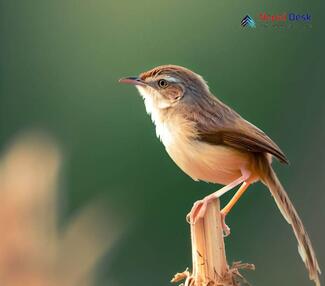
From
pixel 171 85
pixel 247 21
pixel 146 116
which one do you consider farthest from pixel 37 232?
pixel 247 21

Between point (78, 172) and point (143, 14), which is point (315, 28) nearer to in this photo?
point (143, 14)

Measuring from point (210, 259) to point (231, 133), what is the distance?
50 centimetres

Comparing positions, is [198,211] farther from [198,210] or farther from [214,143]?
[214,143]

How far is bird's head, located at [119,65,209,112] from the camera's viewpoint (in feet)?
7.04

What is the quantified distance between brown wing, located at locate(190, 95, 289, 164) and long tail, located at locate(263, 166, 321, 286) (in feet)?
0.35

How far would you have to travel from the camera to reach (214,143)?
79.2 inches

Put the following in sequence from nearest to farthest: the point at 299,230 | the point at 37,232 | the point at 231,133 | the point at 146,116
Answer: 1. the point at 37,232
2. the point at 299,230
3. the point at 231,133
4. the point at 146,116

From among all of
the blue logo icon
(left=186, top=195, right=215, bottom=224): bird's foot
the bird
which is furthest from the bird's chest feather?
the blue logo icon

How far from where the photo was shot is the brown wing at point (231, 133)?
6.33 ft

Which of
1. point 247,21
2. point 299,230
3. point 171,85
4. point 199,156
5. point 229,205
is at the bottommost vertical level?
point 299,230

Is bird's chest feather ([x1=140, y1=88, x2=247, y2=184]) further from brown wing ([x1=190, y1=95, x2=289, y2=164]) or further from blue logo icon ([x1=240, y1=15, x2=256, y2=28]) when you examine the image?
blue logo icon ([x1=240, y1=15, x2=256, y2=28])

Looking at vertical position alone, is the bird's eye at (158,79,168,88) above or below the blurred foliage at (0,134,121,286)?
above

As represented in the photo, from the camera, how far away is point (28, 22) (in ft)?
12.1

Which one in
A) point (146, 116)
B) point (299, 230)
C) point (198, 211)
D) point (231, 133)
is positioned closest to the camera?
point (198, 211)
